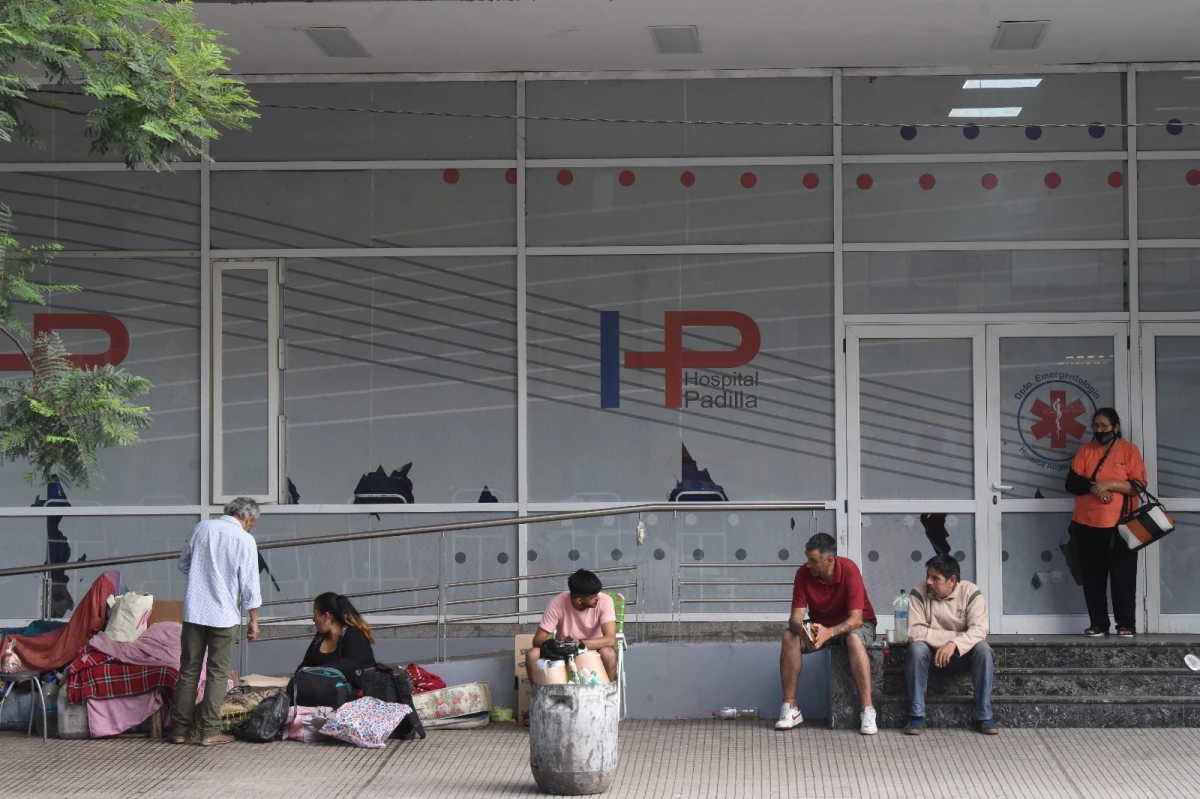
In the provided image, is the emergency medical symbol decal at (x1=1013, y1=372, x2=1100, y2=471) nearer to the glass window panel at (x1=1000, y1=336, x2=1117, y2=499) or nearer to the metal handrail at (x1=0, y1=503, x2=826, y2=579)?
the glass window panel at (x1=1000, y1=336, x2=1117, y2=499)

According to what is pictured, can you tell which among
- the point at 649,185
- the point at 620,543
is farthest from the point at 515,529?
the point at 649,185

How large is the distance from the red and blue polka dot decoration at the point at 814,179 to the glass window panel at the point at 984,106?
214 mm

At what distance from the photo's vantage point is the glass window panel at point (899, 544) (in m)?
10.8

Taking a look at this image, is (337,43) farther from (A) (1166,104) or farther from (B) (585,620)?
(A) (1166,104)

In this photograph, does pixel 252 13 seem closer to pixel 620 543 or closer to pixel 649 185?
pixel 649 185

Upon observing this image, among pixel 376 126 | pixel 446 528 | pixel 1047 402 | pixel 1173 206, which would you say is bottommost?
pixel 446 528

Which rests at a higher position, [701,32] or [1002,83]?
[701,32]

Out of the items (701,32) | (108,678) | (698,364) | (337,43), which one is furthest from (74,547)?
(701,32)

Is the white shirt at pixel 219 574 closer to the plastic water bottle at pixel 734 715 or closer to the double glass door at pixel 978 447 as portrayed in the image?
the plastic water bottle at pixel 734 715

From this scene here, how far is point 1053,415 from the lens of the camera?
10.8 meters

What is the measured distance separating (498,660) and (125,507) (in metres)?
3.49

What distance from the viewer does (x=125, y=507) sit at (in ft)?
36.4

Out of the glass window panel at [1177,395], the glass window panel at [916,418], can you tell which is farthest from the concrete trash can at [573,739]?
the glass window panel at [1177,395]

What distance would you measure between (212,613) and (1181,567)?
23.2ft
